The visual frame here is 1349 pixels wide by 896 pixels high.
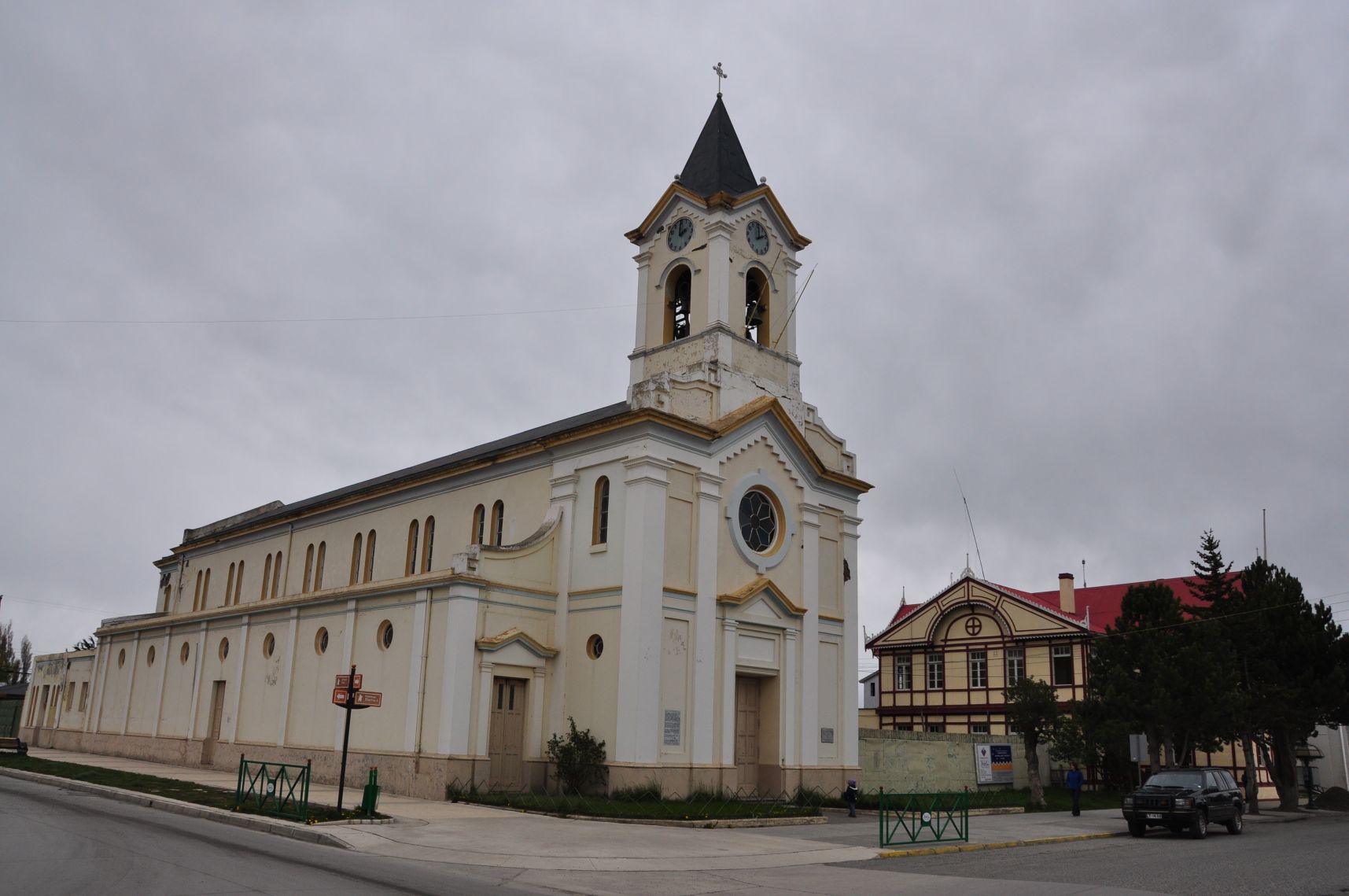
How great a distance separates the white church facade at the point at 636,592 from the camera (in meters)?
27.0

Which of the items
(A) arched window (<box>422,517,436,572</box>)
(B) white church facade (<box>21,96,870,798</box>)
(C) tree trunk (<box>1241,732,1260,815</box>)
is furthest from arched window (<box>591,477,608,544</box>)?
(C) tree trunk (<box>1241,732,1260,815</box>)

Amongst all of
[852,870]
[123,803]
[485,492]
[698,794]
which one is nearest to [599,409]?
[485,492]

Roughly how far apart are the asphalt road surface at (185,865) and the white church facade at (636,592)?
8.94 m

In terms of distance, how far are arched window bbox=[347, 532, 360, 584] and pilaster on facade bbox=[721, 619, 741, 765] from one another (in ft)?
52.0

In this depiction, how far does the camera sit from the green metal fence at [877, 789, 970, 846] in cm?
2042

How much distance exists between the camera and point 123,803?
2284 centimetres

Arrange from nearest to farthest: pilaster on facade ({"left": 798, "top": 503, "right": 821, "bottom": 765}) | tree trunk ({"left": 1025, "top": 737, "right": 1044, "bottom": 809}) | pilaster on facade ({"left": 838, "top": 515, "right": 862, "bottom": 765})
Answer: pilaster on facade ({"left": 798, "top": 503, "right": 821, "bottom": 765}) < pilaster on facade ({"left": 838, "top": 515, "right": 862, "bottom": 765}) < tree trunk ({"left": 1025, "top": 737, "right": 1044, "bottom": 809})

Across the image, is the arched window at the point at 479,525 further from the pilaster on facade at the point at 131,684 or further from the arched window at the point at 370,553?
the pilaster on facade at the point at 131,684

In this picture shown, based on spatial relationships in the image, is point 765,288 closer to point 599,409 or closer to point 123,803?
point 599,409

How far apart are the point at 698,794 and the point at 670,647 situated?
12.2 feet

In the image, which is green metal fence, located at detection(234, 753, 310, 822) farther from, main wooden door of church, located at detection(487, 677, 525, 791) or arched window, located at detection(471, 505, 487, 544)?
arched window, located at detection(471, 505, 487, 544)

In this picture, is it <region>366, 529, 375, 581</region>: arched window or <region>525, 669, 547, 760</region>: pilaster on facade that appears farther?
<region>366, 529, 375, 581</region>: arched window

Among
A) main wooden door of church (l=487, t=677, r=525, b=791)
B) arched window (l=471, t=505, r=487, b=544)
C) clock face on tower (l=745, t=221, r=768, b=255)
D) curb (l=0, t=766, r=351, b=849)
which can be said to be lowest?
curb (l=0, t=766, r=351, b=849)

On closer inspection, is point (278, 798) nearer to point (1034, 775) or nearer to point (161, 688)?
point (161, 688)
